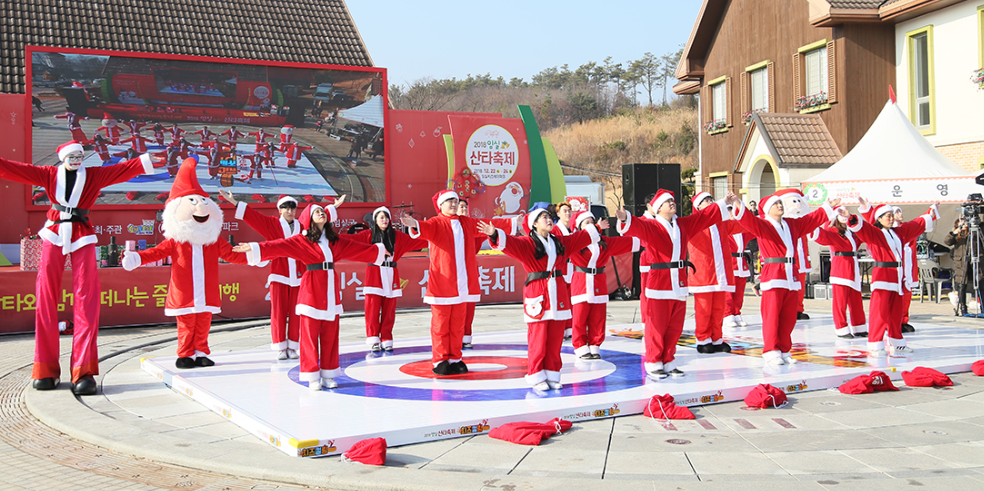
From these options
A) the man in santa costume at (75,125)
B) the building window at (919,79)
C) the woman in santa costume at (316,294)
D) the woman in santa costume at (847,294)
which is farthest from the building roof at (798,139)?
the man in santa costume at (75,125)

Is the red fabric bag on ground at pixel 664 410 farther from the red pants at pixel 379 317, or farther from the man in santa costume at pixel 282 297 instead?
the man in santa costume at pixel 282 297

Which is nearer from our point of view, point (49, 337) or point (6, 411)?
point (6, 411)

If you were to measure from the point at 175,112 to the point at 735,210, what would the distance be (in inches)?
527

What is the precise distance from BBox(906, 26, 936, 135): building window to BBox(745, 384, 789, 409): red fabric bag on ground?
13685 mm

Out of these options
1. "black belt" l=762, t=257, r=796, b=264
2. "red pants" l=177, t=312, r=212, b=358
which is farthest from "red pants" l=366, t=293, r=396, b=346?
"black belt" l=762, t=257, r=796, b=264

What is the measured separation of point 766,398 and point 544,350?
1817mm

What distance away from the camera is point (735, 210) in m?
7.74

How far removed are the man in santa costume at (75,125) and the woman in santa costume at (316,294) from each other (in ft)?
38.8

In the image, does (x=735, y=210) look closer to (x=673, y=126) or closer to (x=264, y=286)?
(x=264, y=286)

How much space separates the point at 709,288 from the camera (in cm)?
880

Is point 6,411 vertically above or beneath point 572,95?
beneath


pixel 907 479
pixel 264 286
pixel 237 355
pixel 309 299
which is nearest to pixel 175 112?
pixel 264 286

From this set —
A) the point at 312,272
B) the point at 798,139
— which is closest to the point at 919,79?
the point at 798,139

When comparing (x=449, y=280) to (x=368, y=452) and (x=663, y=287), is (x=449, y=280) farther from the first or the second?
(x=368, y=452)
